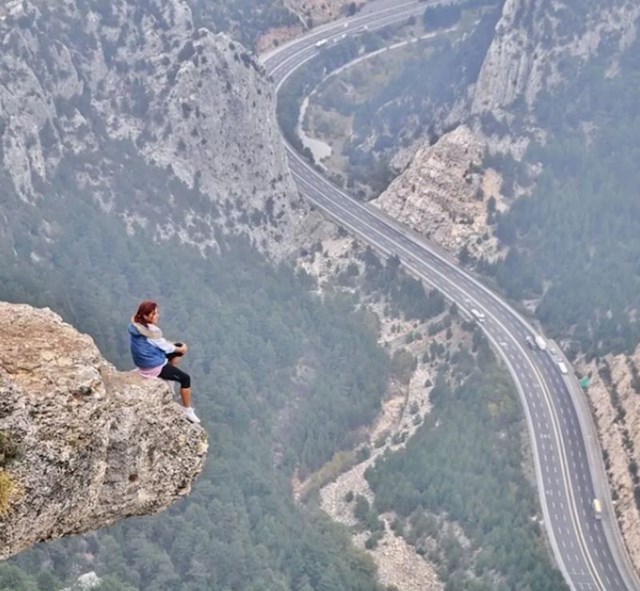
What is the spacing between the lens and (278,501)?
416 ft

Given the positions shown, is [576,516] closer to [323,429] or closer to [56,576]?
[323,429]

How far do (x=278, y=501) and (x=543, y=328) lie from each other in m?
64.3

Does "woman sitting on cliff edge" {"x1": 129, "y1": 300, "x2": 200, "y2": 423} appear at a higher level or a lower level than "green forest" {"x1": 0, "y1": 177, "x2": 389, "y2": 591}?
higher

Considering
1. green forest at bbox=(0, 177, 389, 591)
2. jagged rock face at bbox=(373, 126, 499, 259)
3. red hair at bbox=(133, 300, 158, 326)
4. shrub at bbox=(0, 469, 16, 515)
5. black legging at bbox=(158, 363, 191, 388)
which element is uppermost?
jagged rock face at bbox=(373, 126, 499, 259)

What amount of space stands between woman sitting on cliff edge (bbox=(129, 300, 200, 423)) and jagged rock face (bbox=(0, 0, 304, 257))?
109 metres


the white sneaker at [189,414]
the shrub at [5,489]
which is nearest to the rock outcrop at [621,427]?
the white sneaker at [189,414]

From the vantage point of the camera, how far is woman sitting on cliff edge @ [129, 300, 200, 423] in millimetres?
32094

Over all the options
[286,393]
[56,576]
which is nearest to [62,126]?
[286,393]

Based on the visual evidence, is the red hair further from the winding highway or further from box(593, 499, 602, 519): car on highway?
box(593, 499, 602, 519): car on highway

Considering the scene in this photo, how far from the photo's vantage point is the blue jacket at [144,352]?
32.6m

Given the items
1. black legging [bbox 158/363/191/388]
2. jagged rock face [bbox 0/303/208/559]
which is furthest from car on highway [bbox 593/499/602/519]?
black legging [bbox 158/363/191/388]

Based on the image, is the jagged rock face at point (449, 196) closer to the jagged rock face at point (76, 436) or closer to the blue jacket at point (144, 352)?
the jagged rock face at point (76, 436)

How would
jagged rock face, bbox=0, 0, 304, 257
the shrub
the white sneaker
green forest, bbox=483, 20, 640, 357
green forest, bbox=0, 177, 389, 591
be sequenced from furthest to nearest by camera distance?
green forest, bbox=483, 20, 640, 357 → jagged rock face, bbox=0, 0, 304, 257 → green forest, bbox=0, 177, 389, 591 → the white sneaker → the shrub

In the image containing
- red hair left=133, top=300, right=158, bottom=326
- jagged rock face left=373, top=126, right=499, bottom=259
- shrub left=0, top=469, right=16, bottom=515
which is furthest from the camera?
jagged rock face left=373, top=126, right=499, bottom=259
